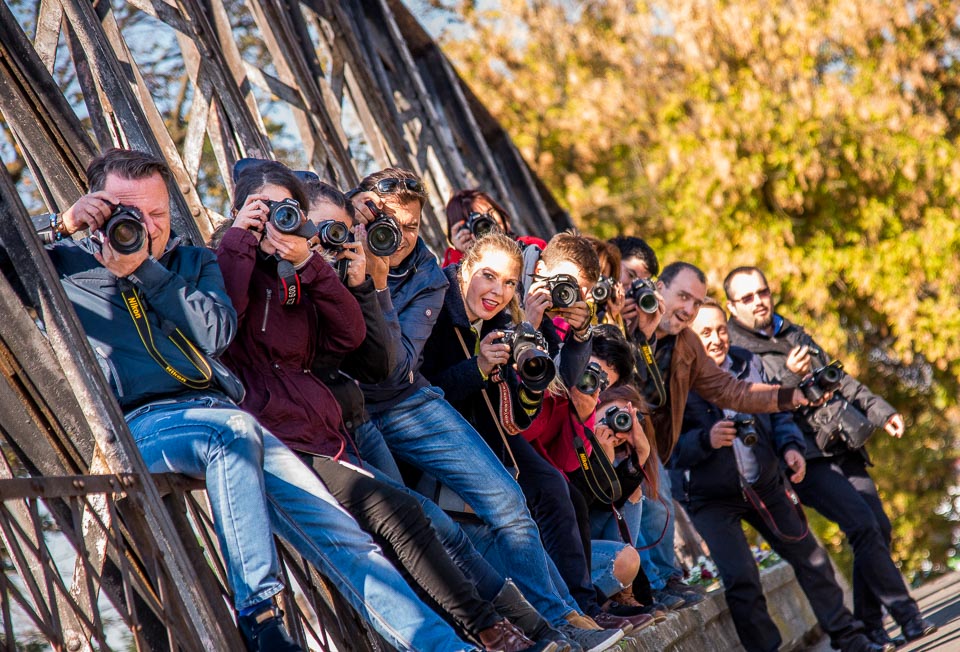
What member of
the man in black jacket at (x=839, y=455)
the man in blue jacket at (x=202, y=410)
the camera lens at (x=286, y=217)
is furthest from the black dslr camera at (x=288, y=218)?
the man in black jacket at (x=839, y=455)

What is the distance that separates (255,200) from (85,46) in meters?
2.00

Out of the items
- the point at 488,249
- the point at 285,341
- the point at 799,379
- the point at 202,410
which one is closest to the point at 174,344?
the point at 202,410

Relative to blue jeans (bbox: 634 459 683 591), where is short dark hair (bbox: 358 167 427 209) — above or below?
above

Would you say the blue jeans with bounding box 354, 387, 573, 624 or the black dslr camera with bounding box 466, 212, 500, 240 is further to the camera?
the black dslr camera with bounding box 466, 212, 500, 240

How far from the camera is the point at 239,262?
155 inches

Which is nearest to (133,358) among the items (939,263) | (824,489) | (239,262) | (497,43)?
(239,262)

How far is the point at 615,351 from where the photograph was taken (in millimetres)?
6078

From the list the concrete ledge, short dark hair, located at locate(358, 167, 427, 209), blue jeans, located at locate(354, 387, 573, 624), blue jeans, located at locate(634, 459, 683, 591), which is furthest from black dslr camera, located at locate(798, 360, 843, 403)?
short dark hair, located at locate(358, 167, 427, 209)

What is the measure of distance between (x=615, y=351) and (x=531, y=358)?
126cm

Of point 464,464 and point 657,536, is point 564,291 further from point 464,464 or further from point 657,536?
point 657,536

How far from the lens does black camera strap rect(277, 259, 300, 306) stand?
3965 millimetres

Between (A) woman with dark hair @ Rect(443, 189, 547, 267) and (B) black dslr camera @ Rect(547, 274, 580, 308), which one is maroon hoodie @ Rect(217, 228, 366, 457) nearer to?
(B) black dslr camera @ Rect(547, 274, 580, 308)

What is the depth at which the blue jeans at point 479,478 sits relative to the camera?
15.4 feet

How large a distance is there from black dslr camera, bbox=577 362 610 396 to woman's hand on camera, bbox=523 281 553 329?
31cm
